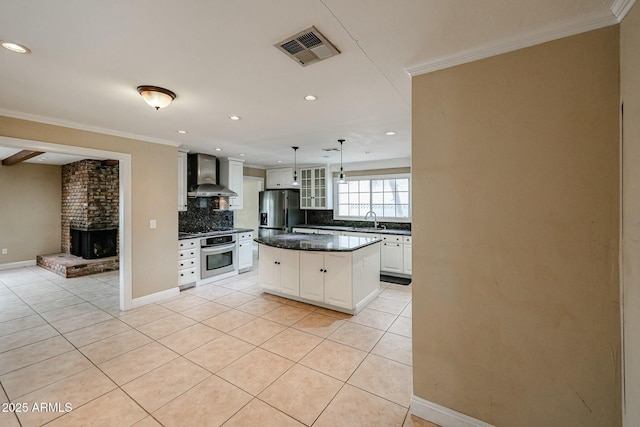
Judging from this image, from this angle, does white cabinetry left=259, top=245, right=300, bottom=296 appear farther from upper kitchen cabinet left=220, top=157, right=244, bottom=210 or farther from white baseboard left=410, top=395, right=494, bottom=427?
white baseboard left=410, top=395, right=494, bottom=427

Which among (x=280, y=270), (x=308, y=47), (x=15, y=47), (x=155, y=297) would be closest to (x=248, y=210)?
(x=155, y=297)

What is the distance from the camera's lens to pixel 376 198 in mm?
6430

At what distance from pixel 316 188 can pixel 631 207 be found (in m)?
5.96

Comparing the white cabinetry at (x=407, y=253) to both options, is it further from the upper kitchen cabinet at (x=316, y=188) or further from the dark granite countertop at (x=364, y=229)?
the upper kitchen cabinet at (x=316, y=188)

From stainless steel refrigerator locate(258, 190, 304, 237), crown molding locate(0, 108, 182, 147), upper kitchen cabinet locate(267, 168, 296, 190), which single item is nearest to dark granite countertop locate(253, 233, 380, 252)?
crown molding locate(0, 108, 182, 147)

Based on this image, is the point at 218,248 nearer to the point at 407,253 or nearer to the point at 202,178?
the point at 202,178

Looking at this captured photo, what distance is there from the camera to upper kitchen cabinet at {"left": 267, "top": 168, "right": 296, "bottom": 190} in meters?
7.08

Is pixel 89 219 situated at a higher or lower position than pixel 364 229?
higher

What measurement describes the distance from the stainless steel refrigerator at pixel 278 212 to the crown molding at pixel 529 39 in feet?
17.3

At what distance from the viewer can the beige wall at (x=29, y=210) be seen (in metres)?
5.94

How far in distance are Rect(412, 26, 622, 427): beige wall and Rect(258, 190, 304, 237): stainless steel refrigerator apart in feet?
17.0

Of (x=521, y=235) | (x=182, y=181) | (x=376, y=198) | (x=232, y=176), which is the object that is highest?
(x=232, y=176)

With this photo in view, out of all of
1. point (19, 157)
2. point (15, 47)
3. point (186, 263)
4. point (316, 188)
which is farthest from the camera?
point (316, 188)

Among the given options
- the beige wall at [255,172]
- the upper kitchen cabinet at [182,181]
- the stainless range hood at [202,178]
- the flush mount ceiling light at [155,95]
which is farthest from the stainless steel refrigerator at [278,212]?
the flush mount ceiling light at [155,95]
